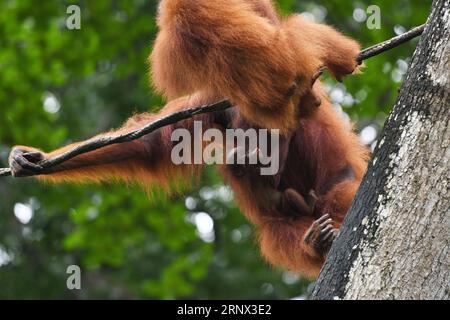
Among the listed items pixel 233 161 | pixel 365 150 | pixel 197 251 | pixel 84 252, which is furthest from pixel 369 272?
pixel 84 252

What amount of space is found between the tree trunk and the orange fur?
829 mm

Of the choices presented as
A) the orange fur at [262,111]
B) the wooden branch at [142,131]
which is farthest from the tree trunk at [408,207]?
the wooden branch at [142,131]

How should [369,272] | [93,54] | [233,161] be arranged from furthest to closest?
[93,54]
[233,161]
[369,272]

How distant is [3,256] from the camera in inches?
437

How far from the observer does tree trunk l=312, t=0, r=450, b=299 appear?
10.7ft

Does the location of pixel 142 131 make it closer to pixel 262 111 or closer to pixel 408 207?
pixel 262 111

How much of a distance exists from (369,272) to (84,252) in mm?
9391

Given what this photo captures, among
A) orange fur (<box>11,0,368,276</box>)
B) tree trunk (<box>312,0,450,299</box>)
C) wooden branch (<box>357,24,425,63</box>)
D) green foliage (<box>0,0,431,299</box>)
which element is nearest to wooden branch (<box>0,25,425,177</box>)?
wooden branch (<box>357,24,425,63</box>)

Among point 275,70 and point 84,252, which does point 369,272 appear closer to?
point 275,70

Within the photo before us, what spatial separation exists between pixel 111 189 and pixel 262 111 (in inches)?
203

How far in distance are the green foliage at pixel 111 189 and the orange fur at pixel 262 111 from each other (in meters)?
3.76

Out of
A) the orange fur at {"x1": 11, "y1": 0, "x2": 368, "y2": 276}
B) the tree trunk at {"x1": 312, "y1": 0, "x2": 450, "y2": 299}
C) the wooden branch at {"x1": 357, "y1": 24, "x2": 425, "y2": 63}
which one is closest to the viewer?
the tree trunk at {"x1": 312, "y1": 0, "x2": 450, "y2": 299}

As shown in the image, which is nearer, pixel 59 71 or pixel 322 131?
pixel 322 131

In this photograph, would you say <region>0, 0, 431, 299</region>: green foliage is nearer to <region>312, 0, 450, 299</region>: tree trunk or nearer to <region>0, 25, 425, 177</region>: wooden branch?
<region>0, 25, 425, 177</region>: wooden branch
